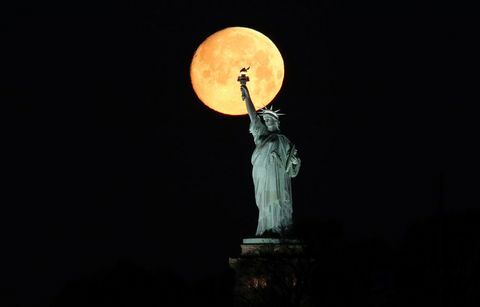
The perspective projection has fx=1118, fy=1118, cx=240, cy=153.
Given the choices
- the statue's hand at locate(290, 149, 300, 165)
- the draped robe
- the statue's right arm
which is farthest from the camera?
the statue's hand at locate(290, 149, 300, 165)

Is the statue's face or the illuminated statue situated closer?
the illuminated statue

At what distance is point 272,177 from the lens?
79.6 ft

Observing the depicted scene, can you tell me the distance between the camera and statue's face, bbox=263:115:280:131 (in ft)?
80.7

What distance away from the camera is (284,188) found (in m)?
24.4

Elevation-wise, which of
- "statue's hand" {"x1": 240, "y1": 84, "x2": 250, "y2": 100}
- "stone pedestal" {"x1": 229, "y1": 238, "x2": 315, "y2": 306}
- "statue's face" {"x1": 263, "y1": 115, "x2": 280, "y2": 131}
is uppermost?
"statue's hand" {"x1": 240, "y1": 84, "x2": 250, "y2": 100}

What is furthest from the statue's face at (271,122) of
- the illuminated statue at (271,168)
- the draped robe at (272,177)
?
the draped robe at (272,177)

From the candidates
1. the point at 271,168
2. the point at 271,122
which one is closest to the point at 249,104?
the point at 271,122

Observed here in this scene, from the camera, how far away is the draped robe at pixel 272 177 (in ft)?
79.0

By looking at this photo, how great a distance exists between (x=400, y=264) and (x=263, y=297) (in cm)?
1437

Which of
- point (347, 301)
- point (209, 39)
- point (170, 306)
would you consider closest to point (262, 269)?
point (347, 301)

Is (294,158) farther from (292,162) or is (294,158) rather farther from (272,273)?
(272,273)

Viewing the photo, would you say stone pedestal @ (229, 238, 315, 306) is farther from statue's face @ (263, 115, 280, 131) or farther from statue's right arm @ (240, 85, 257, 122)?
statue's right arm @ (240, 85, 257, 122)

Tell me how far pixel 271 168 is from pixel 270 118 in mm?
1144

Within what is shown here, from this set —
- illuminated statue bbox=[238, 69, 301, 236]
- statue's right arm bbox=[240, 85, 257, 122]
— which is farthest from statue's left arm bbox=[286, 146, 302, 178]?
statue's right arm bbox=[240, 85, 257, 122]
